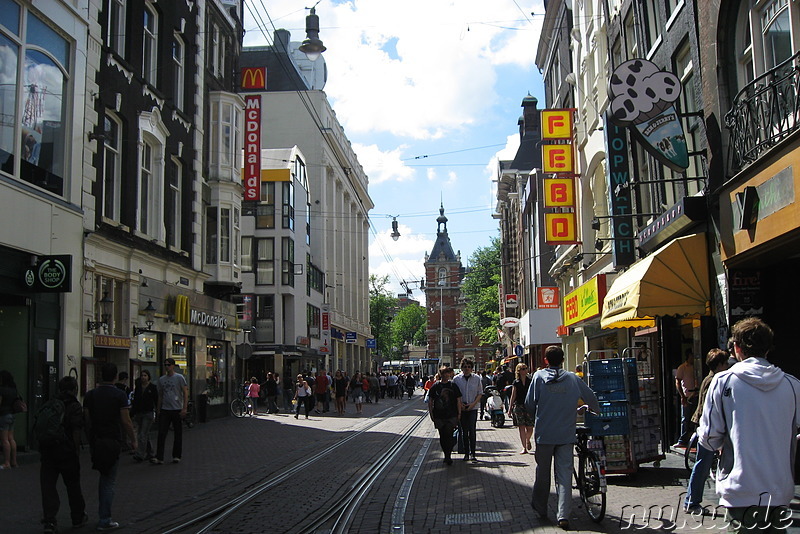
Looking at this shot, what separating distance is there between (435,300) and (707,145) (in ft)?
402

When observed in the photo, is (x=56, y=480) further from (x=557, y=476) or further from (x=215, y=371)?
(x=215, y=371)

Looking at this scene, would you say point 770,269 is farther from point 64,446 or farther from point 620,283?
point 64,446

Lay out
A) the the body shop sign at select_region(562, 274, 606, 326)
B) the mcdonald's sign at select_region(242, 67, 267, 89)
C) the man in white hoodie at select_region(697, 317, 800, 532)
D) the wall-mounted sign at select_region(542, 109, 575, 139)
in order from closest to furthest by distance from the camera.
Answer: the man in white hoodie at select_region(697, 317, 800, 532), the the body shop sign at select_region(562, 274, 606, 326), the wall-mounted sign at select_region(542, 109, 575, 139), the mcdonald's sign at select_region(242, 67, 267, 89)

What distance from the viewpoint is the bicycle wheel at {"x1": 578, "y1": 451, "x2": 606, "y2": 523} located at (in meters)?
7.75

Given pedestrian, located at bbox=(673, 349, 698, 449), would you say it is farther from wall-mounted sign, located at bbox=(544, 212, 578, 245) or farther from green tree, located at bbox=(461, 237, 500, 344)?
green tree, located at bbox=(461, 237, 500, 344)

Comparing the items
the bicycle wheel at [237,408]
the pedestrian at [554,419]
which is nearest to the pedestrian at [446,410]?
the pedestrian at [554,419]

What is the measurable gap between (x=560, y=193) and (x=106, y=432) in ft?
68.0

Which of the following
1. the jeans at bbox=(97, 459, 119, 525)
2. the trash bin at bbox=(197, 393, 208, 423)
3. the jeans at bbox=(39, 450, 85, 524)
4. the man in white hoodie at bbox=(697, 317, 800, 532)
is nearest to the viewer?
the man in white hoodie at bbox=(697, 317, 800, 532)

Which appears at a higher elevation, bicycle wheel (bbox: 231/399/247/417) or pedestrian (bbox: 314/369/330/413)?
pedestrian (bbox: 314/369/330/413)

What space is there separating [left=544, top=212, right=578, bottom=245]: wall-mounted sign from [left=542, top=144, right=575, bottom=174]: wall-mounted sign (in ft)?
5.40

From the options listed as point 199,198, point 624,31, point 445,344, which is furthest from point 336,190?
point 445,344

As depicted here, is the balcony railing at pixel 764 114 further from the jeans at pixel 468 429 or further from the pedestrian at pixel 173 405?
the pedestrian at pixel 173 405

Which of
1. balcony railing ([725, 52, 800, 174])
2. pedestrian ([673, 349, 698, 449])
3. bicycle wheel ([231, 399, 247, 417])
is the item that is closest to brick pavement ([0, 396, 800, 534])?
pedestrian ([673, 349, 698, 449])

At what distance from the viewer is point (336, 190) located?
63.4m
